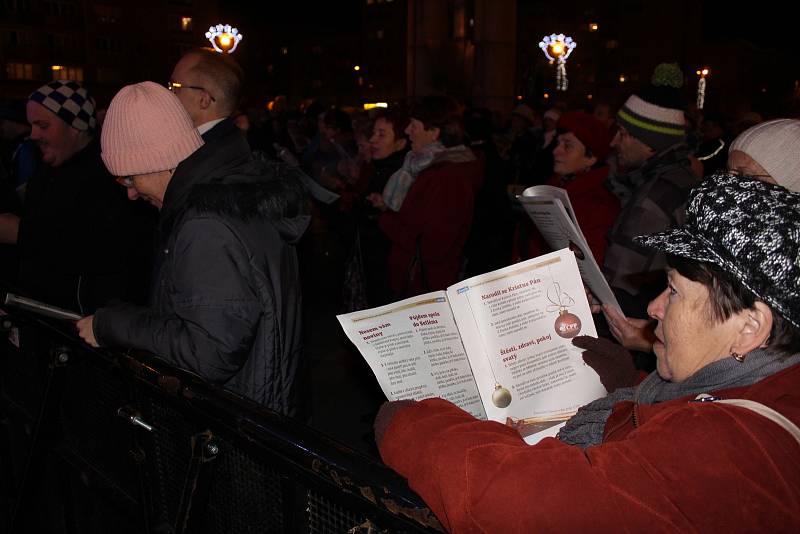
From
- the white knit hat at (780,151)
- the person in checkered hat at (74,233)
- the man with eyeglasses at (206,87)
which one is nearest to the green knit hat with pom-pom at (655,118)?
the white knit hat at (780,151)

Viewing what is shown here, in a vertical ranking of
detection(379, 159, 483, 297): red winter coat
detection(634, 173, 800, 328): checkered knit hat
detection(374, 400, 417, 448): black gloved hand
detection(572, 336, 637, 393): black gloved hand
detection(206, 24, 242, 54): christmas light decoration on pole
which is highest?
detection(206, 24, 242, 54): christmas light decoration on pole

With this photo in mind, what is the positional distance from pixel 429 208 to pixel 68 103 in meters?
2.50

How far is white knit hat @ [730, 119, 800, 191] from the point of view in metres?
2.65

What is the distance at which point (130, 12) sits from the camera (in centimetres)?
6556

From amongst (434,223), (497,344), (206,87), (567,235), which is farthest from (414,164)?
(497,344)

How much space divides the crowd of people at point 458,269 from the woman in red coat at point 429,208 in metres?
0.02

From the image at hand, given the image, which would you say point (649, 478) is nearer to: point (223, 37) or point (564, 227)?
point (564, 227)

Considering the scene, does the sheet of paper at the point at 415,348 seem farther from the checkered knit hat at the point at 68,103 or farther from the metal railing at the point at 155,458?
the checkered knit hat at the point at 68,103

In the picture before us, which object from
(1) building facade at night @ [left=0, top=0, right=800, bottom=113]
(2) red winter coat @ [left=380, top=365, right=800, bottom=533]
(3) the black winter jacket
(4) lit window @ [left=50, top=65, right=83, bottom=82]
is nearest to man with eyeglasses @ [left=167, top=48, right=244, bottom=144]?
(3) the black winter jacket

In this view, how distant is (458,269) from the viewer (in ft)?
17.3

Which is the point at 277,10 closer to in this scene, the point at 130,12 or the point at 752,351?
the point at 130,12

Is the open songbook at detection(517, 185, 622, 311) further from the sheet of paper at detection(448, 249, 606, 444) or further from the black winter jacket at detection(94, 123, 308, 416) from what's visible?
the black winter jacket at detection(94, 123, 308, 416)

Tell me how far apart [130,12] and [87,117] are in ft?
229

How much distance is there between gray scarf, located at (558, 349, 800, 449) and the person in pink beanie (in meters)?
1.11
